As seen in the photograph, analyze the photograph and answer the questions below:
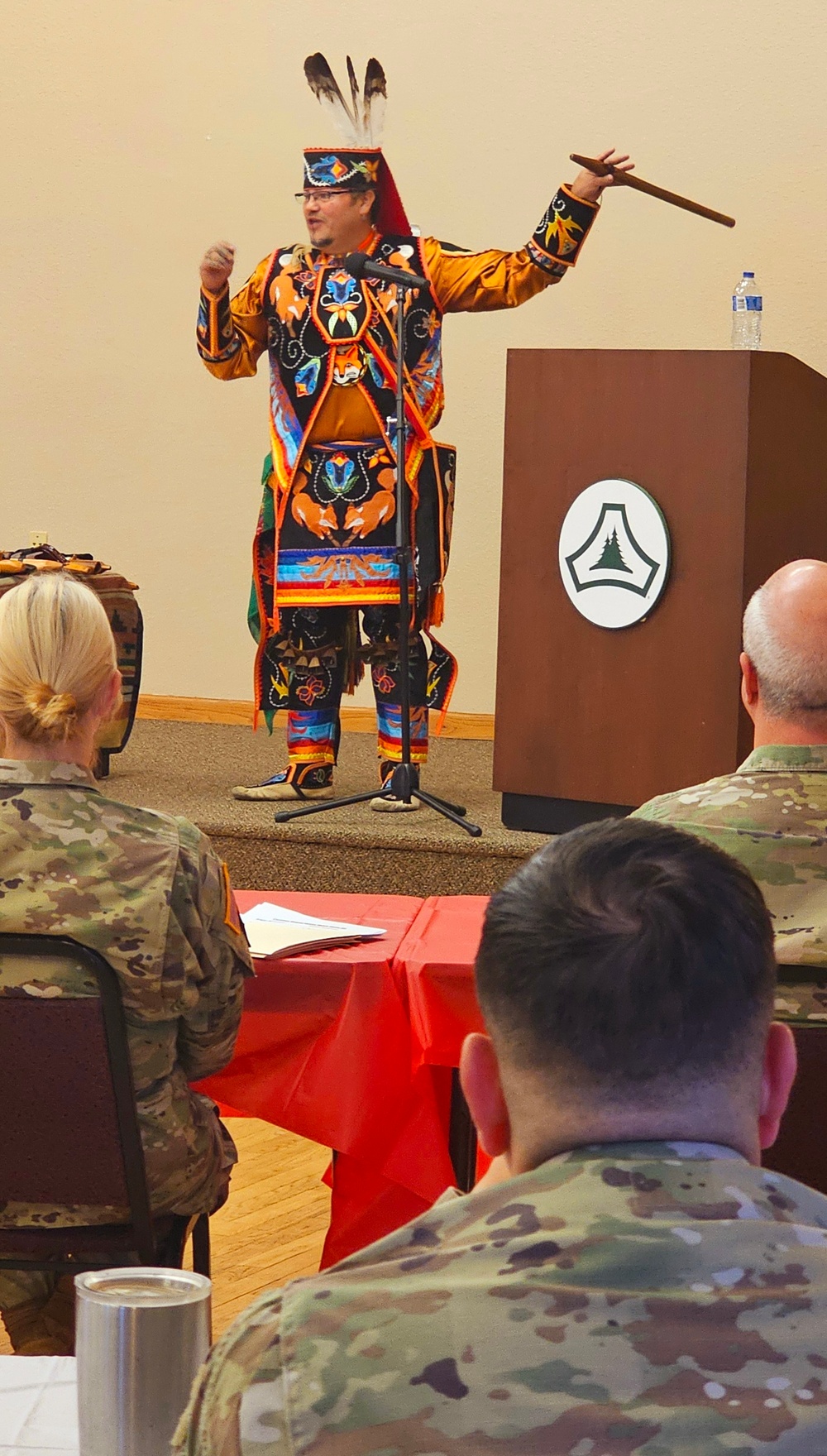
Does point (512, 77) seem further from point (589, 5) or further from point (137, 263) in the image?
point (137, 263)

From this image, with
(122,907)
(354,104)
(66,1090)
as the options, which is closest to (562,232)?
(354,104)

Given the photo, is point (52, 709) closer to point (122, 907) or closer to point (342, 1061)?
point (122, 907)

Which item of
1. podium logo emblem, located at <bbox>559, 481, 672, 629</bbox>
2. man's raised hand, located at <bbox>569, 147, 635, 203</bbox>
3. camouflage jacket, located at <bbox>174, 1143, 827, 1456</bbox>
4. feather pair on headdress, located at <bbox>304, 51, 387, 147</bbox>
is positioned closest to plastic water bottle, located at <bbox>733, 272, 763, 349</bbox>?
man's raised hand, located at <bbox>569, 147, 635, 203</bbox>

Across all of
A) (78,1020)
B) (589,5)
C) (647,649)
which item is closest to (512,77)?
(589,5)

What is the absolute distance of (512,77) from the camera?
18.8 feet

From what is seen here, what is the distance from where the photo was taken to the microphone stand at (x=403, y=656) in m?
3.58

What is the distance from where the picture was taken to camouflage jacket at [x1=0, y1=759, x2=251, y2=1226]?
1.59m

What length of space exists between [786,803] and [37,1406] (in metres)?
0.95

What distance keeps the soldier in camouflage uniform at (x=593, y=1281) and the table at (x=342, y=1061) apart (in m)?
1.15

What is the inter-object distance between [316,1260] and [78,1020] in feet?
4.16

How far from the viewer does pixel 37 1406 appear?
0.92 meters

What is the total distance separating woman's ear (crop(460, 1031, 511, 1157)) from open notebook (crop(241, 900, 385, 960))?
1.10 meters

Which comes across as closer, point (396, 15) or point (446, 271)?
point (446, 271)

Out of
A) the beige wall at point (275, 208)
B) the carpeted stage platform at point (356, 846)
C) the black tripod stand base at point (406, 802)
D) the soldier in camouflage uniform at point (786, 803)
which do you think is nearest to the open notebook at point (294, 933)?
the soldier in camouflage uniform at point (786, 803)
